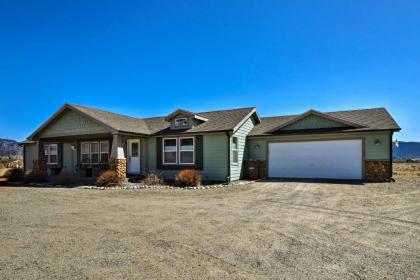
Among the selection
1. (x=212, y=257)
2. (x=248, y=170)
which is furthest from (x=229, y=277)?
(x=248, y=170)

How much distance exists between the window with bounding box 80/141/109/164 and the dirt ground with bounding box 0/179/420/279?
1066cm

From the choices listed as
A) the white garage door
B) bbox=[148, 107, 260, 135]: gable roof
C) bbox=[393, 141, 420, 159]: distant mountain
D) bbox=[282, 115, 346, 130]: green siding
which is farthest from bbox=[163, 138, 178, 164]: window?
bbox=[393, 141, 420, 159]: distant mountain

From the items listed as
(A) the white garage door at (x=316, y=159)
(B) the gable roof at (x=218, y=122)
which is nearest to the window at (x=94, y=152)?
(B) the gable roof at (x=218, y=122)

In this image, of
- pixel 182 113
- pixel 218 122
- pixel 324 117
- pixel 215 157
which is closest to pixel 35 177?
pixel 182 113

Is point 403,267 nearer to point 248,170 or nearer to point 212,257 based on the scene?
point 212,257

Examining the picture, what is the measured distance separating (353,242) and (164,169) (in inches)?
530

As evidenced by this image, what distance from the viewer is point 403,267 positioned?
13.3ft

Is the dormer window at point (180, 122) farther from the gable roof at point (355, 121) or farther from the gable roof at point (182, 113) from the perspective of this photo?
the gable roof at point (355, 121)

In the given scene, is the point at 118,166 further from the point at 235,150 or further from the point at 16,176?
the point at 16,176

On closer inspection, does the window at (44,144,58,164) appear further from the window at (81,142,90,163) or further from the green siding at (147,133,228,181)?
the green siding at (147,133,228,181)

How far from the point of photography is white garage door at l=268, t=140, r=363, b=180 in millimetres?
15930

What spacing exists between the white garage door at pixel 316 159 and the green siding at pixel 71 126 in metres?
10.5

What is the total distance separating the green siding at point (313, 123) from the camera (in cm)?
1684

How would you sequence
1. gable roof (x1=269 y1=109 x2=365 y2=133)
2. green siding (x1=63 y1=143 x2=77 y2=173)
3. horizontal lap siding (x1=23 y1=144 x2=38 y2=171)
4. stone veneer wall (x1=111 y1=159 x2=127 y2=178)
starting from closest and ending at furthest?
stone veneer wall (x1=111 y1=159 x2=127 y2=178)
gable roof (x1=269 y1=109 x2=365 y2=133)
green siding (x1=63 y1=143 x2=77 y2=173)
horizontal lap siding (x1=23 y1=144 x2=38 y2=171)
